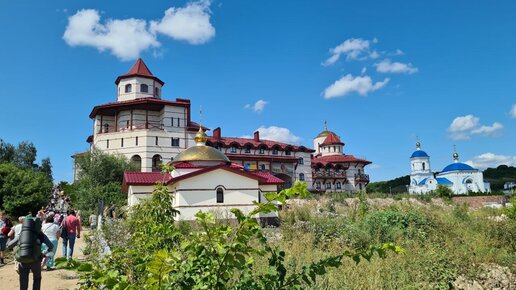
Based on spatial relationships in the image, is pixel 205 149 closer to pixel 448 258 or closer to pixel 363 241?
pixel 363 241

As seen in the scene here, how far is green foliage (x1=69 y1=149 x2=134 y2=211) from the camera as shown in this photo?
28.4 metres

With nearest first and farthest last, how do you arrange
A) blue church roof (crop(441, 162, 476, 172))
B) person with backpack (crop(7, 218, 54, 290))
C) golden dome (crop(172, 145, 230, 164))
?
person with backpack (crop(7, 218, 54, 290)) → golden dome (crop(172, 145, 230, 164)) → blue church roof (crop(441, 162, 476, 172))

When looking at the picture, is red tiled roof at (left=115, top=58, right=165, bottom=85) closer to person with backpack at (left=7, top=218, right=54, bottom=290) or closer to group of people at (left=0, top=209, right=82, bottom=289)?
group of people at (left=0, top=209, right=82, bottom=289)

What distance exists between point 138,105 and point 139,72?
16.3 feet

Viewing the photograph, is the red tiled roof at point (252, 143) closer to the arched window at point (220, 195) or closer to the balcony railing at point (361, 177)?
the balcony railing at point (361, 177)

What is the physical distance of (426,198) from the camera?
39.4 metres

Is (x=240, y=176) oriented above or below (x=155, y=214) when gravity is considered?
above

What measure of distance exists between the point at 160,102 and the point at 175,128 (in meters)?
3.14

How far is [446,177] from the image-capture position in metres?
63.0

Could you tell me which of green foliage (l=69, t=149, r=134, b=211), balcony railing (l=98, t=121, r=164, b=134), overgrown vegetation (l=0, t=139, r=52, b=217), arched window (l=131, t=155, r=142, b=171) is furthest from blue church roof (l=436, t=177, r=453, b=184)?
overgrown vegetation (l=0, t=139, r=52, b=217)

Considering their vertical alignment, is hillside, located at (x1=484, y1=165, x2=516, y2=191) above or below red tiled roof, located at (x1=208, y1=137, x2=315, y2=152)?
below

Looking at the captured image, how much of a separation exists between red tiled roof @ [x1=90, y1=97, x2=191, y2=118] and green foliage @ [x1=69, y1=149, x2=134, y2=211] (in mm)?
6497

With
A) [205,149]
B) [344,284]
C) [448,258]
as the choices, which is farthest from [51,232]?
[205,149]

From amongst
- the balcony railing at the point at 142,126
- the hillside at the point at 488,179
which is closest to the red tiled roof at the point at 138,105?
the balcony railing at the point at 142,126
